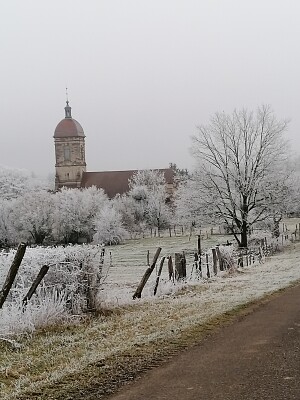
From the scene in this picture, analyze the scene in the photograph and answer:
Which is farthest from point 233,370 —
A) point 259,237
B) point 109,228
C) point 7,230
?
point 7,230

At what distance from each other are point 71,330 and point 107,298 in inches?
135

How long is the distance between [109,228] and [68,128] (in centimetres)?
6216

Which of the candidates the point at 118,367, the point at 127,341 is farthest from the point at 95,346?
the point at 118,367

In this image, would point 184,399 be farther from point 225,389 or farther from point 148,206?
point 148,206

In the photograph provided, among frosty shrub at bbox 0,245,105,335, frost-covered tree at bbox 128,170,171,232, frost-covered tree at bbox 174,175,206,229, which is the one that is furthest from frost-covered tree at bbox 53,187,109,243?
frosty shrub at bbox 0,245,105,335

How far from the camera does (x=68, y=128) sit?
5182 inches

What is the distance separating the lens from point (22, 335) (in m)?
10.0

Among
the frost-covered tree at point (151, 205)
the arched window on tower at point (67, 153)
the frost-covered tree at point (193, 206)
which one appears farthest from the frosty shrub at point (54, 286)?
the arched window on tower at point (67, 153)

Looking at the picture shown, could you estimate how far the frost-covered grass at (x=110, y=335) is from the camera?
7.71 metres

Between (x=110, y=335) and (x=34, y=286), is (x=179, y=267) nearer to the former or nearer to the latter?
(x=34, y=286)

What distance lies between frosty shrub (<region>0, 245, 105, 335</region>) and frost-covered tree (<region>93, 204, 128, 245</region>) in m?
61.3

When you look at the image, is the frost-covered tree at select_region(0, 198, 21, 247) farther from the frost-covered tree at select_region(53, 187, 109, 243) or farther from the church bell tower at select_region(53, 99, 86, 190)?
the church bell tower at select_region(53, 99, 86, 190)

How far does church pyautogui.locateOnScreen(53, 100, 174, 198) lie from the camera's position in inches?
4683

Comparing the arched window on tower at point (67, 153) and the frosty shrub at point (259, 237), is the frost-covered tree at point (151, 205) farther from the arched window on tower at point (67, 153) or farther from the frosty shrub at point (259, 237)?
the frosty shrub at point (259, 237)
